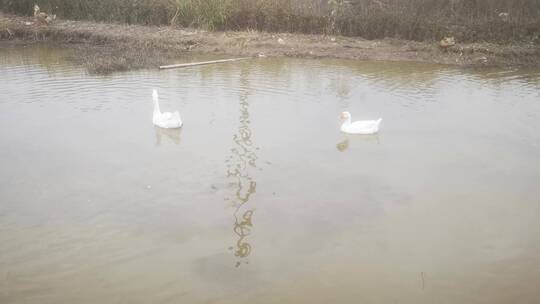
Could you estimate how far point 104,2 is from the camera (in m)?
18.2

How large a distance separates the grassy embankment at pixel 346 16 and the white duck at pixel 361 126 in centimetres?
907

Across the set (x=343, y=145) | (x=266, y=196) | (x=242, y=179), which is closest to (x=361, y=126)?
(x=343, y=145)

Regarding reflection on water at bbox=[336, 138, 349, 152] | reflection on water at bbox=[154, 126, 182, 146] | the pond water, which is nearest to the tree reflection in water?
the pond water

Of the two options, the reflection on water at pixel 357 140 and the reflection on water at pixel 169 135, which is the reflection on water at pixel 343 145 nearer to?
the reflection on water at pixel 357 140

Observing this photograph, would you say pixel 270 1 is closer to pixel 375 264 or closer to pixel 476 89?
pixel 476 89

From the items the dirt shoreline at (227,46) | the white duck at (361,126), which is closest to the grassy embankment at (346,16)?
the dirt shoreline at (227,46)

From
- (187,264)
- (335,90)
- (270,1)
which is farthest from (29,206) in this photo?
(270,1)

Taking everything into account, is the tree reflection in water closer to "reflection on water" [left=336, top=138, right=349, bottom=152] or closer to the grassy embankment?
"reflection on water" [left=336, top=138, right=349, bottom=152]

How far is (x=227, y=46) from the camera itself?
1499 cm

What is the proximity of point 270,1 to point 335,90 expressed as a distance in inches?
296

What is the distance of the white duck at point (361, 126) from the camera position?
7.70 metres

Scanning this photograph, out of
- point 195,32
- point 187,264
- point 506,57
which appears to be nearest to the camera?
point 187,264

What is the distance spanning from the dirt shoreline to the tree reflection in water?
584cm

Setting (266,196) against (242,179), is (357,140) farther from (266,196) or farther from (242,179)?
(266,196)
